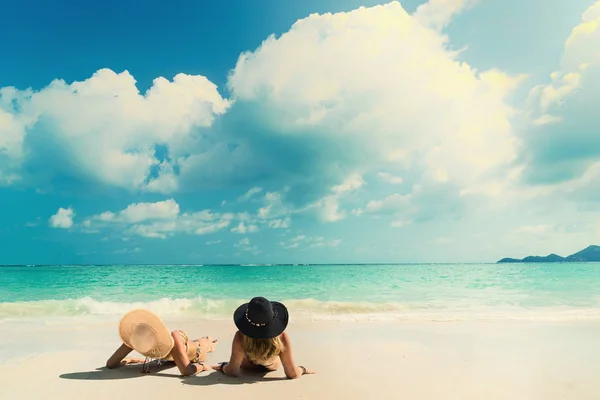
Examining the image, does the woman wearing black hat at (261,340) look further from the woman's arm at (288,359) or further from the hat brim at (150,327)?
the hat brim at (150,327)

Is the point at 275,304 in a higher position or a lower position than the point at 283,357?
higher

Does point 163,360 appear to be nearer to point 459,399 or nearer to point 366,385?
point 366,385

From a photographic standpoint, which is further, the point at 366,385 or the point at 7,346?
the point at 7,346

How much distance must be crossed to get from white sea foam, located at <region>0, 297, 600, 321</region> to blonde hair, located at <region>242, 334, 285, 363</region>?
21.9 ft

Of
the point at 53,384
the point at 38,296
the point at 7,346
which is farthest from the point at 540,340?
the point at 38,296

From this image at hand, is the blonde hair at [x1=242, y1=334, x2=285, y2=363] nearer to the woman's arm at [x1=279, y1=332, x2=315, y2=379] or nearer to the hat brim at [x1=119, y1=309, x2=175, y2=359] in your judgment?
the woman's arm at [x1=279, y1=332, x2=315, y2=379]

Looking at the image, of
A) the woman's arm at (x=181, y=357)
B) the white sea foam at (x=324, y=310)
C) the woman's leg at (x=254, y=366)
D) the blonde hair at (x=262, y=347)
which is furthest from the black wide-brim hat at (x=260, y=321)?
the white sea foam at (x=324, y=310)

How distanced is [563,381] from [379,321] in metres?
5.68

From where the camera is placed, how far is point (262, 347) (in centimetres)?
507

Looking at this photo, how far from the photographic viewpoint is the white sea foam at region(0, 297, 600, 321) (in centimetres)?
1234

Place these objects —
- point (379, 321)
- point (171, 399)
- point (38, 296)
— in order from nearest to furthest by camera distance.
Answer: point (171, 399) < point (379, 321) < point (38, 296)

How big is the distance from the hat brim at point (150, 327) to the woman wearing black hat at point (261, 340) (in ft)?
2.52

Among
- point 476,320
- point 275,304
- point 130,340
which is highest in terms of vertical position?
point 275,304

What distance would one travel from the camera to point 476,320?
35.9 feet
